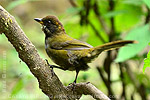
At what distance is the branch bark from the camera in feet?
5.97

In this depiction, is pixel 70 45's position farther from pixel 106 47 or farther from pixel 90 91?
pixel 90 91

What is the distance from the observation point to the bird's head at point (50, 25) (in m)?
3.10

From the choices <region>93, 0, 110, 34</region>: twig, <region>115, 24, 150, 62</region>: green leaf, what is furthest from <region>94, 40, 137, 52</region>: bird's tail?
<region>93, 0, 110, 34</region>: twig

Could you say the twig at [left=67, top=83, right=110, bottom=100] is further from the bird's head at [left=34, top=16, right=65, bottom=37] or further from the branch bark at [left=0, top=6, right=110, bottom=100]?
the bird's head at [left=34, top=16, right=65, bottom=37]

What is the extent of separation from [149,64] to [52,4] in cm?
925

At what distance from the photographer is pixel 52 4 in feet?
34.7

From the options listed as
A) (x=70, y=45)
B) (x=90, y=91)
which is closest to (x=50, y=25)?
(x=70, y=45)

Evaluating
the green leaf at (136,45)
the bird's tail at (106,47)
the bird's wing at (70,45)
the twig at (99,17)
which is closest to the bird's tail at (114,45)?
the bird's tail at (106,47)

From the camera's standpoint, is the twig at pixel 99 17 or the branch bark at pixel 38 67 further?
the twig at pixel 99 17

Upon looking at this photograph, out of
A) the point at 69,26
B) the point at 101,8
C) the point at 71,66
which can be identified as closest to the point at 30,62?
the point at 71,66

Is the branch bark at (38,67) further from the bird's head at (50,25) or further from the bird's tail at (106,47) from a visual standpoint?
the bird's head at (50,25)

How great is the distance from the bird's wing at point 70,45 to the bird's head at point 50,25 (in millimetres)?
332

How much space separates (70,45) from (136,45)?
68 cm

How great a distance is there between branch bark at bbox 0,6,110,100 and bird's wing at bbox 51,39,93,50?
0.63m
